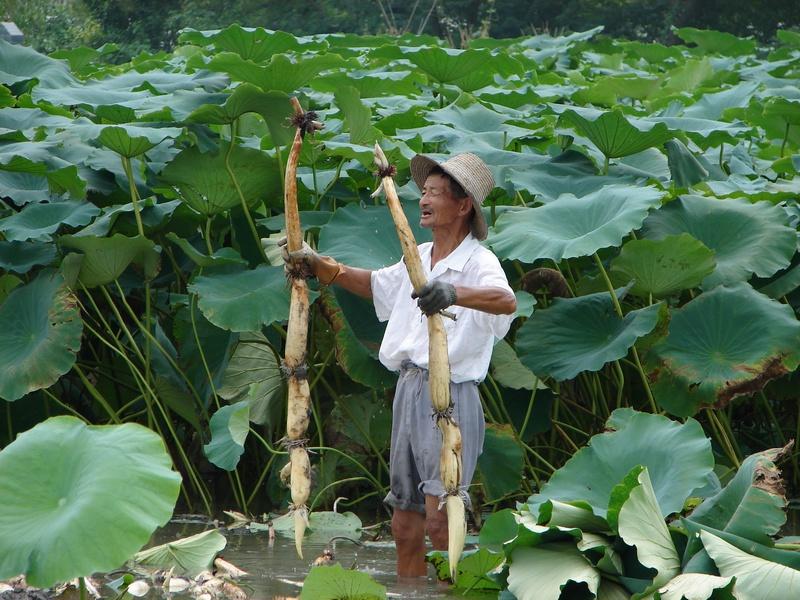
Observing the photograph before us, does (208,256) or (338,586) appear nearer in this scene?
(338,586)

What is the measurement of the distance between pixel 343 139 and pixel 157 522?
278cm

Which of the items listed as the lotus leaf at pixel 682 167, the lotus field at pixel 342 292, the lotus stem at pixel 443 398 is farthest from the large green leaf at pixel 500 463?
the lotus leaf at pixel 682 167

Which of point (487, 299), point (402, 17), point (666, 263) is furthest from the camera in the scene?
point (402, 17)

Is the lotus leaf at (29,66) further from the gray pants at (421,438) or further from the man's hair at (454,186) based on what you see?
the gray pants at (421,438)

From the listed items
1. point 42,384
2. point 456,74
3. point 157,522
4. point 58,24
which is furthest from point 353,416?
point 58,24

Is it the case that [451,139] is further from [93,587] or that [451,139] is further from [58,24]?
[58,24]

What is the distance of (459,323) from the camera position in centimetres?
347

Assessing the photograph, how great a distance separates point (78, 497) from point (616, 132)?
2.87 metres

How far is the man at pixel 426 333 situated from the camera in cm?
347

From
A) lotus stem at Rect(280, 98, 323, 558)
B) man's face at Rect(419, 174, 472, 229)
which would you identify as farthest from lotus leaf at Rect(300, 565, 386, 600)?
man's face at Rect(419, 174, 472, 229)

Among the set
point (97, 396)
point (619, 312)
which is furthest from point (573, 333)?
point (97, 396)

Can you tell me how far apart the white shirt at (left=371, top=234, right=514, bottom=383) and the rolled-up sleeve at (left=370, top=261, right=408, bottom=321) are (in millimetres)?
15

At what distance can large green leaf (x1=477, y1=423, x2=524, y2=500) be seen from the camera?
14.5ft

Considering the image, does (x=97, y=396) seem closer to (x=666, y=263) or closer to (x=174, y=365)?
(x=174, y=365)
